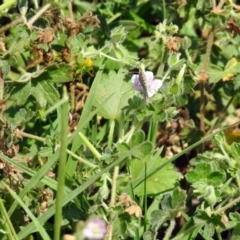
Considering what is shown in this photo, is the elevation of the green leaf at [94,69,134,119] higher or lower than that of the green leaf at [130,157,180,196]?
higher

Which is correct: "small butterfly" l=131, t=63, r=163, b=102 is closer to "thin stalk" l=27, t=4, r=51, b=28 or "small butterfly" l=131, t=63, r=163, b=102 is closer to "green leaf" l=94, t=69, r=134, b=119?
"green leaf" l=94, t=69, r=134, b=119

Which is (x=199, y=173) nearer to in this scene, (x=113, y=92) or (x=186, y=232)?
(x=186, y=232)

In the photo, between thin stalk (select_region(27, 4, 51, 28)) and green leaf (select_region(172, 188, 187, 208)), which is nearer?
green leaf (select_region(172, 188, 187, 208))

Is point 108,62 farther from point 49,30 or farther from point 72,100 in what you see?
point 49,30

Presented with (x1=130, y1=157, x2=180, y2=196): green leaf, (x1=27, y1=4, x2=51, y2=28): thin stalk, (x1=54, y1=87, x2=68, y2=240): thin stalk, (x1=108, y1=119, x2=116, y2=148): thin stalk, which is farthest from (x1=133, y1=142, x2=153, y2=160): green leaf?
(x1=27, y1=4, x2=51, y2=28): thin stalk

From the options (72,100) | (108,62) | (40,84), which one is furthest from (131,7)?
(40,84)

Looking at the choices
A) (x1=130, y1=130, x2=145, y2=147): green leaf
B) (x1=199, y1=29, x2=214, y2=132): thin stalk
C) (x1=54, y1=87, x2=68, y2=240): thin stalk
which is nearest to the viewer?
(x1=54, y1=87, x2=68, y2=240): thin stalk

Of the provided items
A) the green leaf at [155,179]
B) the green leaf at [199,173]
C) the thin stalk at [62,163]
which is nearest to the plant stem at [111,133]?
the green leaf at [155,179]
